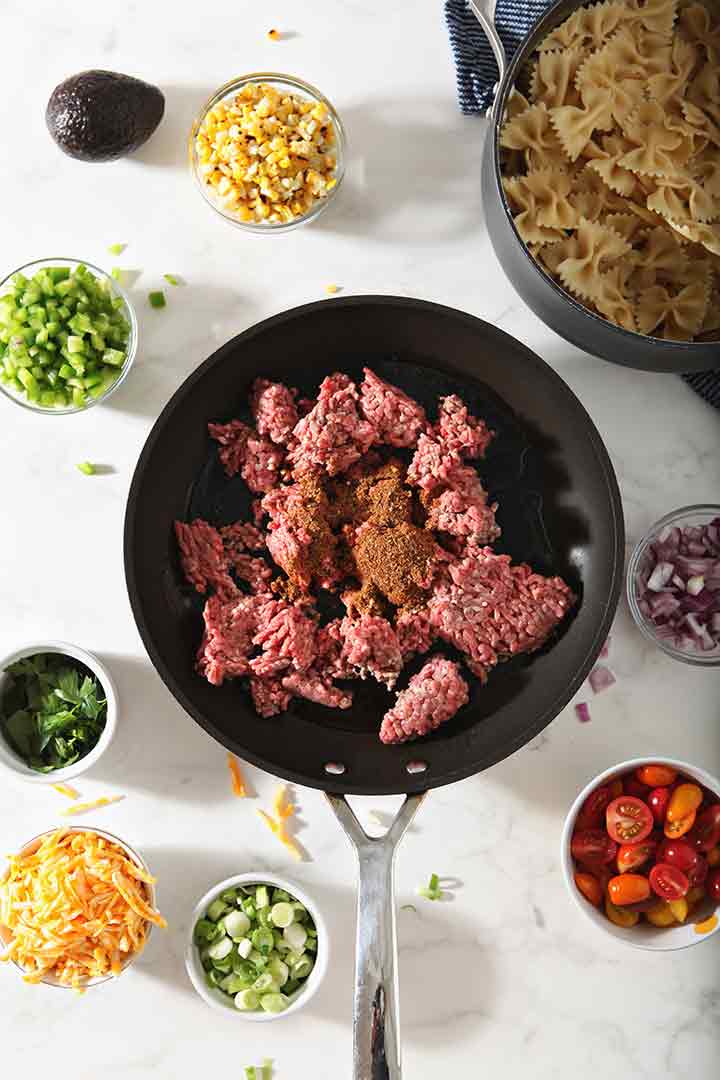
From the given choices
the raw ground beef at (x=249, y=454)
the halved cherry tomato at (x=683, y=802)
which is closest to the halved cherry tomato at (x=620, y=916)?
the halved cherry tomato at (x=683, y=802)

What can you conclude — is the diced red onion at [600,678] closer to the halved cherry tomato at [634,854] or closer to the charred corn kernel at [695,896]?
the halved cherry tomato at [634,854]

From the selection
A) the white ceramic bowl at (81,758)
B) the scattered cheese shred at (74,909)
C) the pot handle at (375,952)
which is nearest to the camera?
the pot handle at (375,952)

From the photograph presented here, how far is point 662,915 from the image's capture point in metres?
2.22

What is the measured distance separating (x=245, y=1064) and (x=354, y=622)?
102 centimetres

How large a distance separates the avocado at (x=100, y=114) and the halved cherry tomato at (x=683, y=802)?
5.93 ft

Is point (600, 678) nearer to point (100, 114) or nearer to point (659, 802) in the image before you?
point (659, 802)

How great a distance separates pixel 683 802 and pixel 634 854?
0.49 ft

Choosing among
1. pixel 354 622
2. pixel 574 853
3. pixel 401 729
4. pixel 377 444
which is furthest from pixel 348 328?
pixel 574 853

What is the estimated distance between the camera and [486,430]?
2273mm

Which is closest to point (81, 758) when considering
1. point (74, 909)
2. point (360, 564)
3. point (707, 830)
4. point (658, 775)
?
point (74, 909)

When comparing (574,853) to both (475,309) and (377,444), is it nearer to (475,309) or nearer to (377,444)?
(377,444)

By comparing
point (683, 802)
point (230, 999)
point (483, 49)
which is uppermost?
point (483, 49)

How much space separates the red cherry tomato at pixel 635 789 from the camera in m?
2.22

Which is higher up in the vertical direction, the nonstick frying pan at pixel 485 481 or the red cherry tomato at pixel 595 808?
the nonstick frying pan at pixel 485 481
